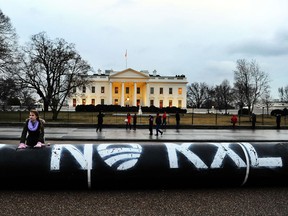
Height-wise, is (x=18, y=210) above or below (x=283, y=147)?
below

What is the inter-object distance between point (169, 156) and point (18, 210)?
2790 millimetres

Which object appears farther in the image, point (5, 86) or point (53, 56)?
point (53, 56)

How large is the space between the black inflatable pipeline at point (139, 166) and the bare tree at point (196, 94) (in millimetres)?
124096

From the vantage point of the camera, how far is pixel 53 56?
146 feet

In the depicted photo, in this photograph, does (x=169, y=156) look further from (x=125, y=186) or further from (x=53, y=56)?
(x=53, y=56)

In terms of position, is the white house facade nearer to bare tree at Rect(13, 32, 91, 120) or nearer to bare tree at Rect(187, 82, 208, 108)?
bare tree at Rect(187, 82, 208, 108)

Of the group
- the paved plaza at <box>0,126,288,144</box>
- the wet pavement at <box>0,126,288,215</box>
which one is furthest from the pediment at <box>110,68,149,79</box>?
the wet pavement at <box>0,126,288,215</box>

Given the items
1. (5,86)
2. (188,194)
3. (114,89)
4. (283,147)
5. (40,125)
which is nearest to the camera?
(188,194)

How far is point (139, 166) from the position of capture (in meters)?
5.79

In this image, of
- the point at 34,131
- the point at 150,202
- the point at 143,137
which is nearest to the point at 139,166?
the point at 150,202

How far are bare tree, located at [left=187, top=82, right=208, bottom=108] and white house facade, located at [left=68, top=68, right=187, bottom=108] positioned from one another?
26.1m

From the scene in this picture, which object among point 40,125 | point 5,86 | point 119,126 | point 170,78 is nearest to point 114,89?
point 170,78

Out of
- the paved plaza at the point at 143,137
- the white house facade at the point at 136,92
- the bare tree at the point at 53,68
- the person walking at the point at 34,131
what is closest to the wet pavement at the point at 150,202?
the person walking at the point at 34,131

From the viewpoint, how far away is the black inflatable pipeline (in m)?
5.69
